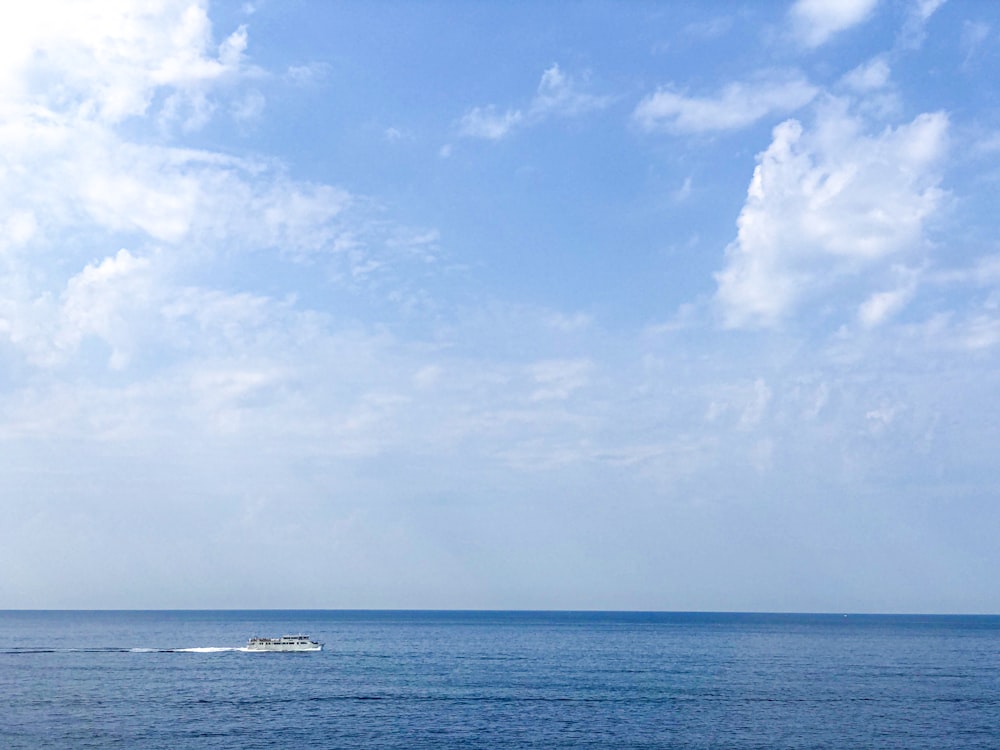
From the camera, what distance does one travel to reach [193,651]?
19812 centimetres

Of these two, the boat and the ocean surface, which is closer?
the ocean surface

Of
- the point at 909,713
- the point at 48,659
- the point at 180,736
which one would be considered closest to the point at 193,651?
the point at 48,659

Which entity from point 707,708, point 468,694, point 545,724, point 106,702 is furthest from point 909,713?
point 106,702

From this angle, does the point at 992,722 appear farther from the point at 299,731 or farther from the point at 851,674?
the point at 299,731

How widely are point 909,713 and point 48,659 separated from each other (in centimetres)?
15226

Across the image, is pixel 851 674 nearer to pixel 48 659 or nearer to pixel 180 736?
pixel 180 736

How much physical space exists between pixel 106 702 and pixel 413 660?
73.5 meters

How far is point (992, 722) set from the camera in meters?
97.8

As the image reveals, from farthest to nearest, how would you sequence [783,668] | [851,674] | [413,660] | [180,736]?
1. [413,660]
2. [783,668]
3. [851,674]
4. [180,736]

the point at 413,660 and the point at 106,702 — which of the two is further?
the point at 413,660

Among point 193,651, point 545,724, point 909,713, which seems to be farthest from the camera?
point 193,651

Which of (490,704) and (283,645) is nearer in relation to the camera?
(490,704)

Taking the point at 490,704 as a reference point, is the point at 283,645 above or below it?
below

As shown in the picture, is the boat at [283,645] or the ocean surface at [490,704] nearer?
the ocean surface at [490,704]
